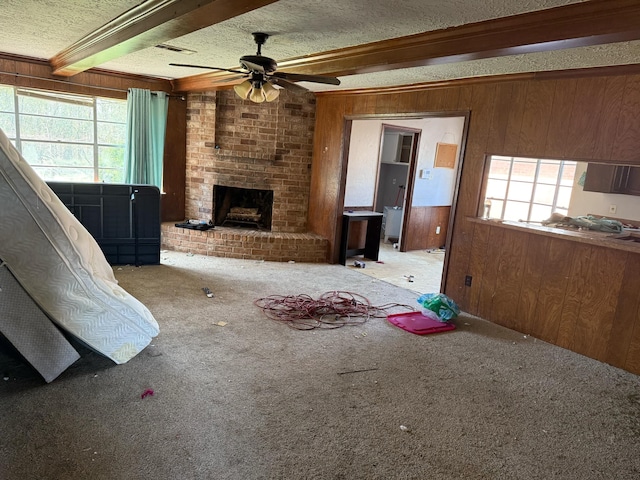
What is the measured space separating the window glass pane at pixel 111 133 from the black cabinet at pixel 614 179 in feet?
19.8

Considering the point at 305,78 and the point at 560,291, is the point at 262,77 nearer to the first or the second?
the point at 305,78

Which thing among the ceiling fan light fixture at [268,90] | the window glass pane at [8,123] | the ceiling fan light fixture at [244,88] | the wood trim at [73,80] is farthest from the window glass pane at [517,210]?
the window glass pane at [8,123]

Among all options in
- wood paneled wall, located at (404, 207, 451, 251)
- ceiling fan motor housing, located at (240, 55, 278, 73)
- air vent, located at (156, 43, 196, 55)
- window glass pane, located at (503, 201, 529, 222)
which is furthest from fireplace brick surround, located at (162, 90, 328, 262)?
window glass pane, located at (503, 201, 529, 222)

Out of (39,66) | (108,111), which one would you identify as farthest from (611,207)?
(39,66)

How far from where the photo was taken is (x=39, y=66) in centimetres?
482

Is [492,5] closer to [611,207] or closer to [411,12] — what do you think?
[411,12]

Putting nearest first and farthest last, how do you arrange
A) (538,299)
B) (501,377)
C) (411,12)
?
(411,12), (501,377), (538,299)

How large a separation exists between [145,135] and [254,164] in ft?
4.72

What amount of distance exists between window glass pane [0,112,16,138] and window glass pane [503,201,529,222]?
6842mm

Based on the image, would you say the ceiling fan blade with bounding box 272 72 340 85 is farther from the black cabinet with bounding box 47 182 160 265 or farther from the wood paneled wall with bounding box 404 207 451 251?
the wood paneled wall with bounding box 404 207 451 251

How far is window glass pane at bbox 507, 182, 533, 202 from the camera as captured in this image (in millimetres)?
6520

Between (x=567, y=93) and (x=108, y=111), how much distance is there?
518 cm

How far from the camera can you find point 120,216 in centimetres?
470

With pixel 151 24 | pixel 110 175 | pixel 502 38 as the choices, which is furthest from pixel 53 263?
pixel 110 175
